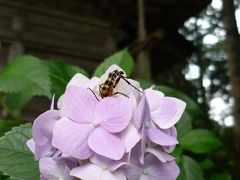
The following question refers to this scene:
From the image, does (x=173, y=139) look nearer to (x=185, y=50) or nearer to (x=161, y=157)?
(x=161, y=157)

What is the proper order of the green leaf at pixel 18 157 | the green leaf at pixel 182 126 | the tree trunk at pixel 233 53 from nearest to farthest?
1. the green leaf at pixel 18 157
2. the green leaf at pixel 182 126
3. the tree trunk at pixel 233 53

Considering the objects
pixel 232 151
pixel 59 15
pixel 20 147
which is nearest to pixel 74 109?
pixel 20 147

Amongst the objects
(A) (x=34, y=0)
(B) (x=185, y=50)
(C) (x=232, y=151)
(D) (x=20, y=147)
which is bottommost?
(C) (x=232, y=151)

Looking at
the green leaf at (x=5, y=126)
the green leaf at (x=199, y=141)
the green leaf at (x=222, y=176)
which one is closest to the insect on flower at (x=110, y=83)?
the green leaf at (x=5, y=126)

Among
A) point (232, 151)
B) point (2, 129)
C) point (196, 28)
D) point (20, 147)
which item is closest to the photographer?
point (20, 147)

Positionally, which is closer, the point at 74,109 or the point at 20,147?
the point at 74,109

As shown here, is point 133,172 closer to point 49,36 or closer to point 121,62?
point 121,62

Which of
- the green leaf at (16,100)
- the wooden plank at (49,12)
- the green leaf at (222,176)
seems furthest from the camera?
the wooden plank at (49,12)

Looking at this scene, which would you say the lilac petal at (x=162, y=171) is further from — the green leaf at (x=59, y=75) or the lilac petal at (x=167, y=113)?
the green leaf at (x=59, y=75)
